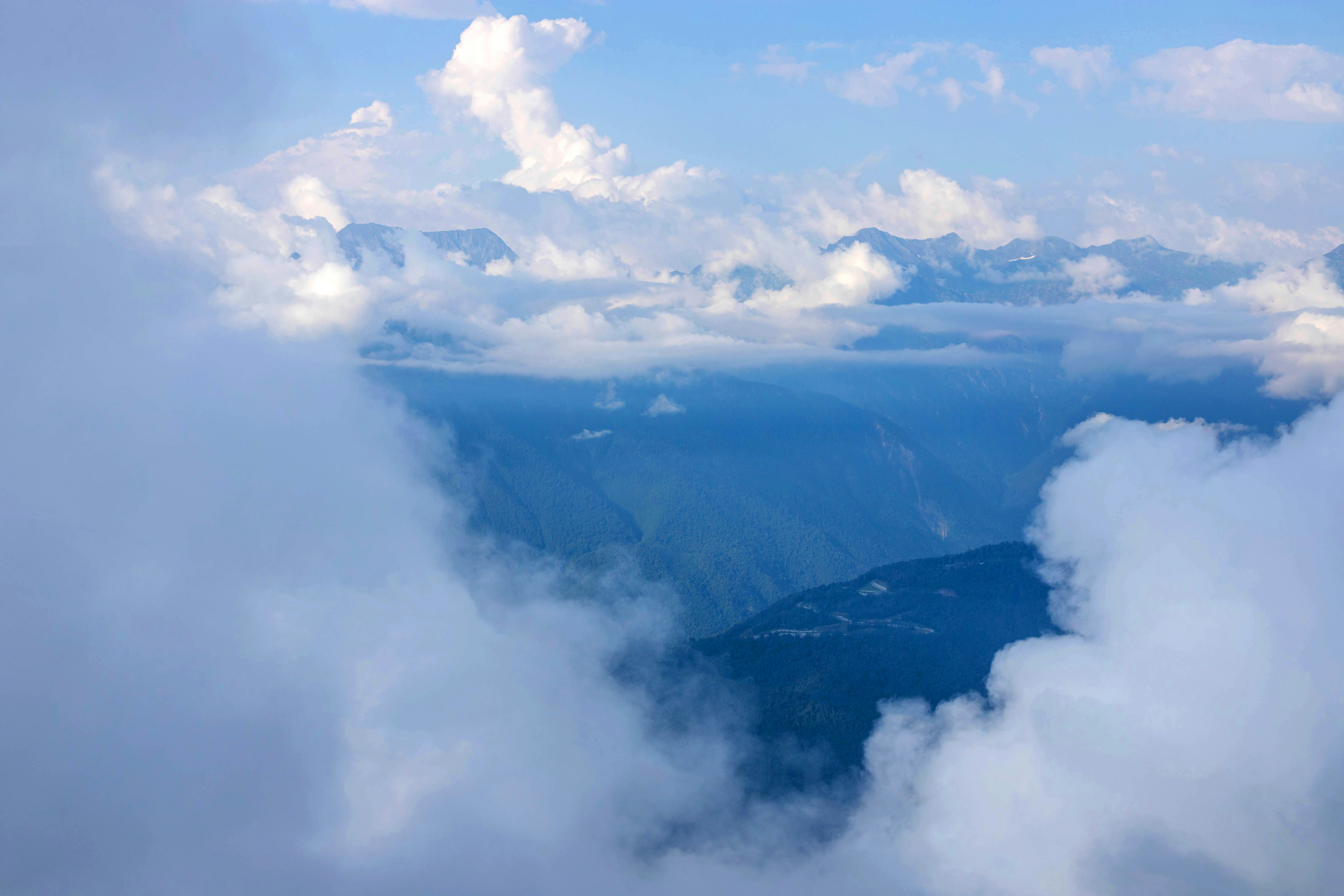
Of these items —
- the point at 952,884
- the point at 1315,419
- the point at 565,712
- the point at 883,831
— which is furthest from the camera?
the point at 565,712


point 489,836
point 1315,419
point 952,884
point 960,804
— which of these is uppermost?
point 1315,419

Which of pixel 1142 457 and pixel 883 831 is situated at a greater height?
pixel 1142 457

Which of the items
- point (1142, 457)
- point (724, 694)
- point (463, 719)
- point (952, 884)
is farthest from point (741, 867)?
point (1142, 457)

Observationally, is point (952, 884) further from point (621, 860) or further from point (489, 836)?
point (489, 836)

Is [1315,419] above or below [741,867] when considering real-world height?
above

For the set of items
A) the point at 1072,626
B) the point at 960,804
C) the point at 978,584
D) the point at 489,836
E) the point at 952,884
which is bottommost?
the point at 952,884

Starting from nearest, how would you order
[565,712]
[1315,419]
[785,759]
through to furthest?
[1315,419], [785,759], [565,712]

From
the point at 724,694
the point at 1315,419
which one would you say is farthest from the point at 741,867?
the point at 1315,419

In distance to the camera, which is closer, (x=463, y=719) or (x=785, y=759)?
Answer: (x=785, y=759)

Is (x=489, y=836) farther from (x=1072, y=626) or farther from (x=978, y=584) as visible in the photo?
(x=978, y=584)
